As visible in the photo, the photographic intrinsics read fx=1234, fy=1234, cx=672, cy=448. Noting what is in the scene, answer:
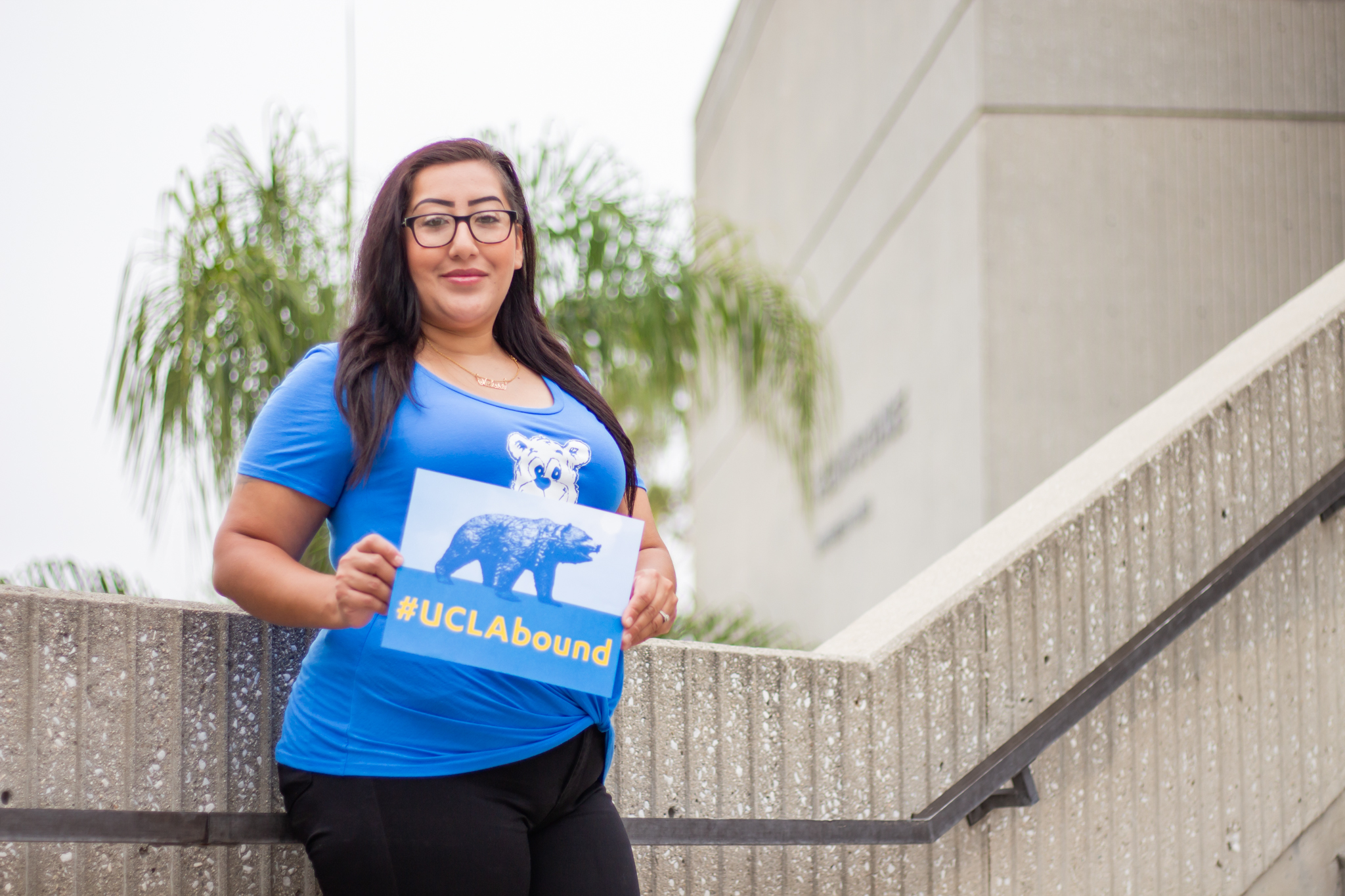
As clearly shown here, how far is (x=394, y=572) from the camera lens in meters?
1.42

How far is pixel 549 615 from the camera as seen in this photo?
1.53m

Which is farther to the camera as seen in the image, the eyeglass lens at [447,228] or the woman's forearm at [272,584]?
the eyeglass lens at [447,228]

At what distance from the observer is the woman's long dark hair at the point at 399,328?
1531mm

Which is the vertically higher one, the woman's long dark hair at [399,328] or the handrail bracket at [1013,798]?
the woman's long dark hair at [399,328]

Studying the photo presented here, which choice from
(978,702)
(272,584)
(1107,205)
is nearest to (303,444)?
(272,584)

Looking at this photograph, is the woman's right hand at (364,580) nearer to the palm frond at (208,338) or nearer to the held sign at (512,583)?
the held sign at (512,583)

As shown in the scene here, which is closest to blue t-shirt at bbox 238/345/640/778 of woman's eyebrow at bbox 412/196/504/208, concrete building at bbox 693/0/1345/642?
woman's eyebrow at bbox 412/196/504/208

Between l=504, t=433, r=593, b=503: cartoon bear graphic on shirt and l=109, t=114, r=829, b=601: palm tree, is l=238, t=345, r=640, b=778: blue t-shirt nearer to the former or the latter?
l=504, t=433, r=593, b=503: cartoon bear graphic on shirt

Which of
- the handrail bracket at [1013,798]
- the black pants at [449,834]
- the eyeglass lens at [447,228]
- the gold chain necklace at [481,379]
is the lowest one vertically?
the handrail bracket at [1013,798]

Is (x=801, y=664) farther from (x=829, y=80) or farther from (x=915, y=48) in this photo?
(x=829, y=80)

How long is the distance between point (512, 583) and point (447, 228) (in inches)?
20.1

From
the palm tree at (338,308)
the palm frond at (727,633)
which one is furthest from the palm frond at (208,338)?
the palm frond at (727,633)

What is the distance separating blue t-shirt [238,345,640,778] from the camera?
4.94ft

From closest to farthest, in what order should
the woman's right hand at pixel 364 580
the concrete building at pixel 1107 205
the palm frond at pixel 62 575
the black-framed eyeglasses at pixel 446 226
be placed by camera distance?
1. the woman's right hand at pixel 364 580
2. the black-framed eyeglasses at pixel 446 226
3. the palm frond at pixel 62 575
4. the concrete building at pixel 1107 205
